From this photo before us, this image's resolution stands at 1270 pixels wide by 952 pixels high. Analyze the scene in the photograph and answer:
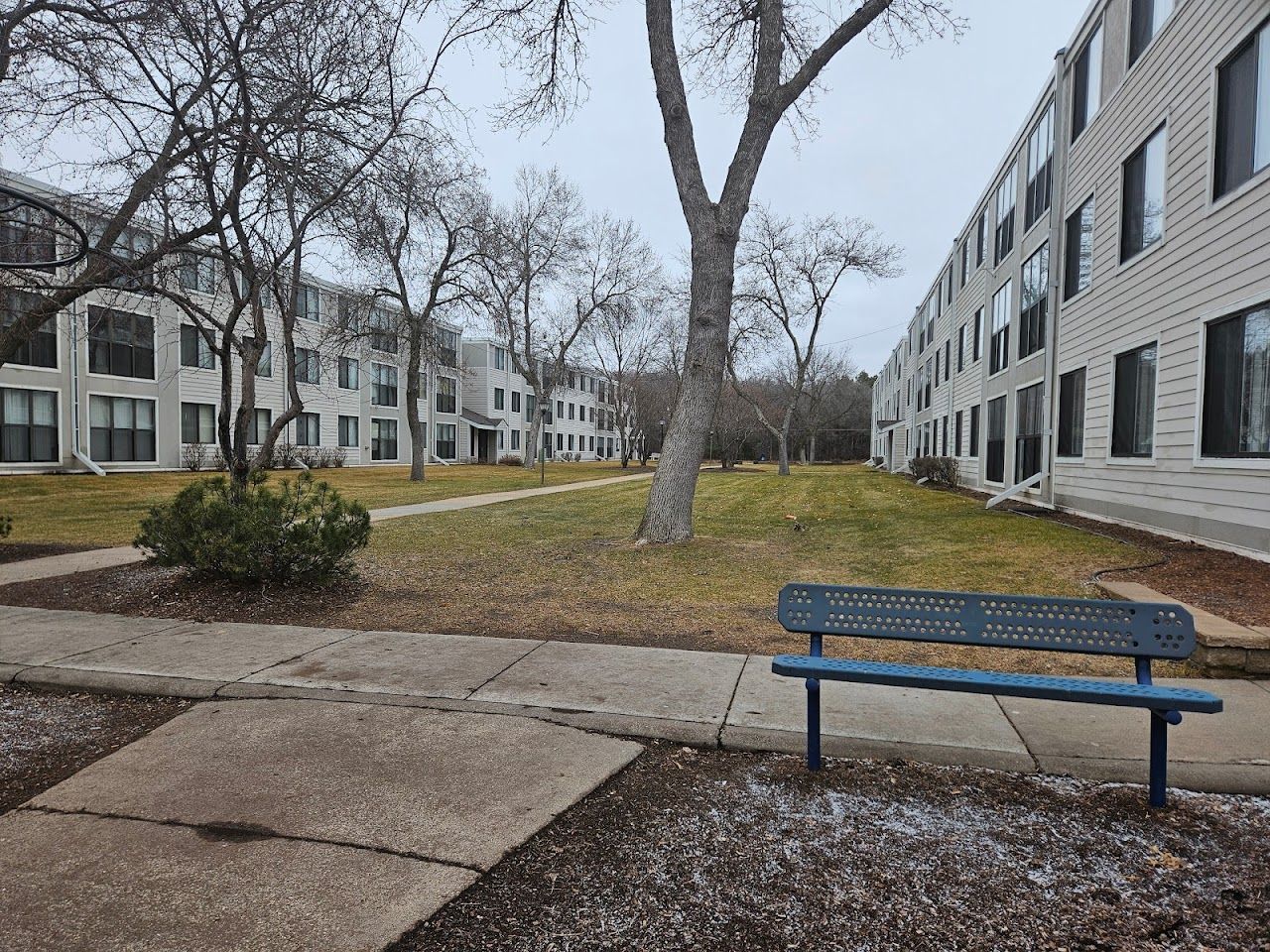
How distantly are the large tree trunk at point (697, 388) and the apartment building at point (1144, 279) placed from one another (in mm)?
5813

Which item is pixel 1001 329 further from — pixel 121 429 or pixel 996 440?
pixel 121 429

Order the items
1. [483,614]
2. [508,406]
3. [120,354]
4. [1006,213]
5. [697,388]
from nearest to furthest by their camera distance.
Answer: [483,614] → [697,388] → [1006,213] → [120,354] → [508,406]

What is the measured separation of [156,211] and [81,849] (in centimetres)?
893

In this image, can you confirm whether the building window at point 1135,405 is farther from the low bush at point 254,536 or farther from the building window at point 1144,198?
the low bush at point 254,536

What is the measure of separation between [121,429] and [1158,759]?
106 feet

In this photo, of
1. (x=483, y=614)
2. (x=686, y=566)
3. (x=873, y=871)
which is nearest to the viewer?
(x=873, y=871)

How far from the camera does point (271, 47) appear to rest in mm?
7723

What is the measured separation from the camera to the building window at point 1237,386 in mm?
7941

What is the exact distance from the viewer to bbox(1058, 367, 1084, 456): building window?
13828 millimetres

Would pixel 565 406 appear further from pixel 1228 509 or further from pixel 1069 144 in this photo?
pixel 1228 509

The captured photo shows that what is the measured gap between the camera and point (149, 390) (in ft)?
92.5

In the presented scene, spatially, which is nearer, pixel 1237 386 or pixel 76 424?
pixel 1237 386

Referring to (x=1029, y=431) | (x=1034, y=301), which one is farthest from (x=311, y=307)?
(x=1029, y=431)

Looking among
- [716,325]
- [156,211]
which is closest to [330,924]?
[716,325]
